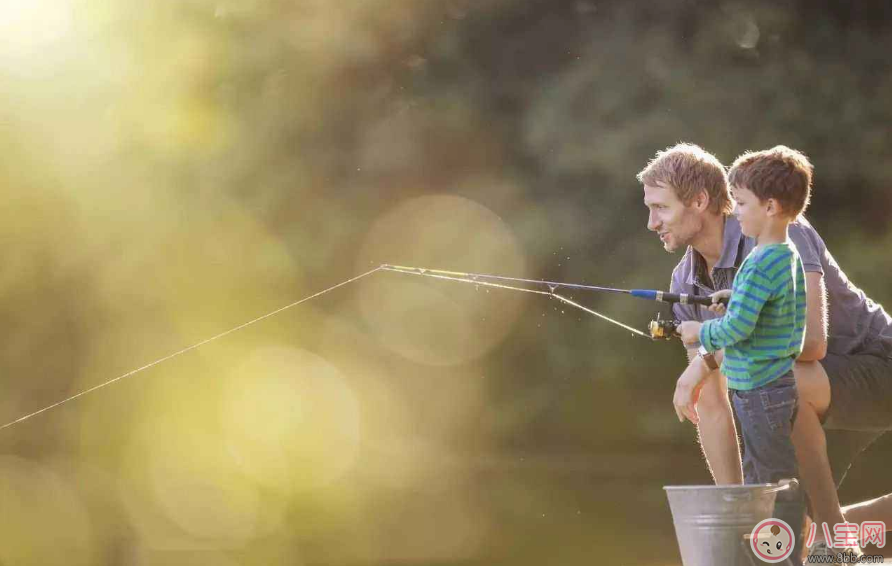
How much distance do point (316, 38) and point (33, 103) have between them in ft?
6.14

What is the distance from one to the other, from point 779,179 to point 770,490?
0.53 m

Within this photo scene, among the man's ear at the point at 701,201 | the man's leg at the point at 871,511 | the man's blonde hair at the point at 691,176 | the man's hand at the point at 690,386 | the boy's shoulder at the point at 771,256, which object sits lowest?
the man's leg at the point at 871,511

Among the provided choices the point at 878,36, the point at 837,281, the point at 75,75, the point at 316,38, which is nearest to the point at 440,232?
the point at 316,38

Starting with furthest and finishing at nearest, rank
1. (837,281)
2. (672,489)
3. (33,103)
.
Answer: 1. (33,103)
2. (837,281)
3. (672,489)

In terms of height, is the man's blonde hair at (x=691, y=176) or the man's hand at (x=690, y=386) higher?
the man's blonde hair at (x=691, y=176)

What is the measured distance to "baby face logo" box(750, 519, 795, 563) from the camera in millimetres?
1717

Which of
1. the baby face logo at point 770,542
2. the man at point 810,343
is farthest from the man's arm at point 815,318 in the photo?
the baby face logo at point 770,542

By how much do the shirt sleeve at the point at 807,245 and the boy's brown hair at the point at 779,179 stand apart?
0.60 feet

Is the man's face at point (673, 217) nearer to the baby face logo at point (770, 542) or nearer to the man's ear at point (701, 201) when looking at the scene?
the man's ear at point (701, 201)

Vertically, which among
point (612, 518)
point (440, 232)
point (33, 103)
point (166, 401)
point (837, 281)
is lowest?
point (612, 518)

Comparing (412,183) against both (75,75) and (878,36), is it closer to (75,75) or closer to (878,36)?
(75,75)

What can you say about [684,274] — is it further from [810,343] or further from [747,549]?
[747,549]

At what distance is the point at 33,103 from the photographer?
23.4 feet

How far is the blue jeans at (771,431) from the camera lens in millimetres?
1833
